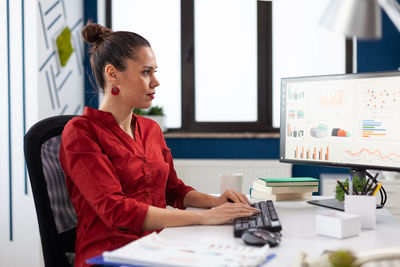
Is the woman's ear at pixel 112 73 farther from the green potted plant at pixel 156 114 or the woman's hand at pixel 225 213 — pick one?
the green potted plant at pixel 156 114

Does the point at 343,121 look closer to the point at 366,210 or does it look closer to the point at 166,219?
the point at 366,210

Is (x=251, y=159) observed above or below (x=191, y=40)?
below

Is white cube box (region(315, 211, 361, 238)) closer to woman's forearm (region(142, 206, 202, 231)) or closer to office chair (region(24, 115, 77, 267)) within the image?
woman's forearm (region(142, 206, 202, 231))

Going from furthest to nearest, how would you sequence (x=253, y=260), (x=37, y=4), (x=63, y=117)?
(x=37, y=4), (x=63, y=117), (x=253, y=260)

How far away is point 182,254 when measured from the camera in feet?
2.81

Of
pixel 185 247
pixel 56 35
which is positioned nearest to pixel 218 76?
pixel 56 35

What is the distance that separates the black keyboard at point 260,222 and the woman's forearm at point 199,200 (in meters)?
0.24

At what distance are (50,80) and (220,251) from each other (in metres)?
2.22

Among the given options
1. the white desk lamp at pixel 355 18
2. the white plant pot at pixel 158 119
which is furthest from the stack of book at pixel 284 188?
the white plant pot at pixel 158 119

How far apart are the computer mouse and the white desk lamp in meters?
0.47

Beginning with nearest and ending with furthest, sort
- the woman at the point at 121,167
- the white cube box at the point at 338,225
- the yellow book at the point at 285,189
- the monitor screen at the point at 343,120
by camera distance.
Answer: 1. the white cube box at the point at 338,225
2. the woman at the point at 121,167
3. the monitor screen at the point at 343,120
4. the yellow book at the point at 285,189

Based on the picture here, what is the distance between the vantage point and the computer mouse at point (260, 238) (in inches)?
37.7

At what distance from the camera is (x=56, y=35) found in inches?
113

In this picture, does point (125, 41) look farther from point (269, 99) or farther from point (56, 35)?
point (269, 99)
